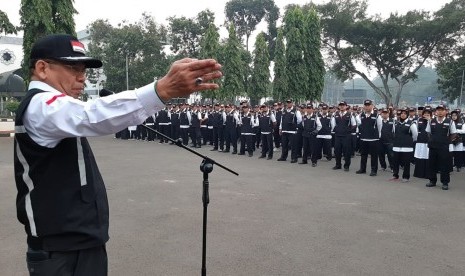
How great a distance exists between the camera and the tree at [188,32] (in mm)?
36522

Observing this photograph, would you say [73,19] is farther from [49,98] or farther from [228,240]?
[49,98]

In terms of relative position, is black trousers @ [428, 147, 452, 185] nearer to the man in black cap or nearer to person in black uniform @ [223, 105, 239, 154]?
person in black uniform @ [223, 105, 239, 154]

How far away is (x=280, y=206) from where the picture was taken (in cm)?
671

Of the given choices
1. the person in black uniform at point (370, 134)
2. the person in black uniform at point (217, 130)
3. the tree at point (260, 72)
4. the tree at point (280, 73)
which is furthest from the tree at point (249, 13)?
the person in black uniform at point (370, 134)

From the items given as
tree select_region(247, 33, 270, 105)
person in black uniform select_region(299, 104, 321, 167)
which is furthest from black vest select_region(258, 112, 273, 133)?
tree select_region(247, 33, 270, 105)

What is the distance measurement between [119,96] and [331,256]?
3658 millimetres

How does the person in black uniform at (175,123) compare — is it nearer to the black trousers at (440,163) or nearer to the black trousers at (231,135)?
the black trousers at (231,135)

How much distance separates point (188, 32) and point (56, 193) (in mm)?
36780

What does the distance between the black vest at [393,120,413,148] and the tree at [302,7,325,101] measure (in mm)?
18384

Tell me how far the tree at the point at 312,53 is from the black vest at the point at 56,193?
88.8ft

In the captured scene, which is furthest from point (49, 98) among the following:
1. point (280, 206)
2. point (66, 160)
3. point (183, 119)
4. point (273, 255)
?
A: point (183, 119)

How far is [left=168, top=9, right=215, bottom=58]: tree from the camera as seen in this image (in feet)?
120

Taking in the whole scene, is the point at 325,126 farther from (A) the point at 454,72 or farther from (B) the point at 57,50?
(A) the point at 454,72

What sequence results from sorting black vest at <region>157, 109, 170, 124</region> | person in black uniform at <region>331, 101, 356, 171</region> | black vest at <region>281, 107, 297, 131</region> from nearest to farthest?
person in black uniform at <region>331, 101, 356, 171</region> → black vest at <region>281, 107, 297, 131</region> → black vest at <region>157, 109, 170, 124</region>
